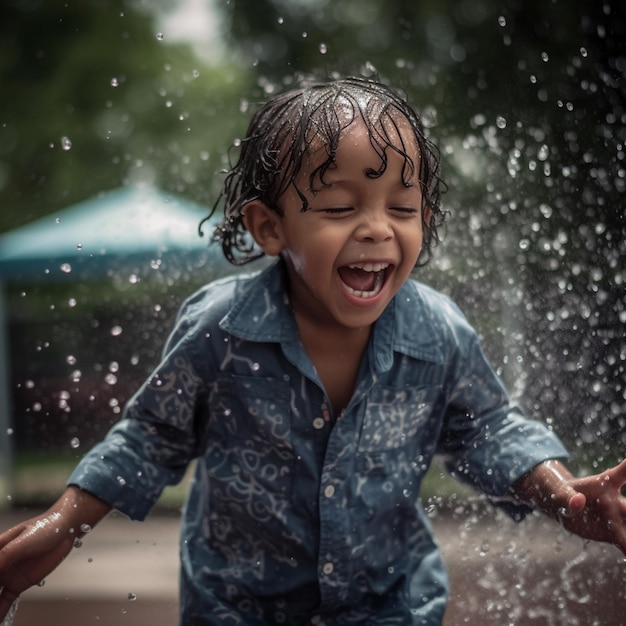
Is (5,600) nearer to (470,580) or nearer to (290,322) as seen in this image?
(290,322)

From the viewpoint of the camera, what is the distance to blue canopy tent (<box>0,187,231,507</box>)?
268 inches

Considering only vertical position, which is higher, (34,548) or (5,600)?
(34,548)

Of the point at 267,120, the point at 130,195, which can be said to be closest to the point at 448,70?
the point at 130,195

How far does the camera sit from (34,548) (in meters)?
2.10

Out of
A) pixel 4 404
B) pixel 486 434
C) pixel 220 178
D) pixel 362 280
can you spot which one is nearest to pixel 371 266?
pixel 362 280

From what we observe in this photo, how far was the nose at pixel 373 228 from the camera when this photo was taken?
2.05 m

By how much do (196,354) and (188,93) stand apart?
980 cm

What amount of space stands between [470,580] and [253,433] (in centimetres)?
166

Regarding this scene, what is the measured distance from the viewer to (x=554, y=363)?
4.78 m

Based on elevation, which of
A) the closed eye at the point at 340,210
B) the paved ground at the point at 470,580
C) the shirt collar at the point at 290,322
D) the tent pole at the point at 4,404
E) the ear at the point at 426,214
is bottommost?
the paved ground at the point at 470,580

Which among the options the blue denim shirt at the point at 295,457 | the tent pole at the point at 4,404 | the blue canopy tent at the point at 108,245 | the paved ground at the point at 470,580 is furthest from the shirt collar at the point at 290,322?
the tent pole at the point at 4,404

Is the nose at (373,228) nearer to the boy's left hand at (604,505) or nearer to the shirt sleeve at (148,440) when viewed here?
the shirt sleeve at (148,440)

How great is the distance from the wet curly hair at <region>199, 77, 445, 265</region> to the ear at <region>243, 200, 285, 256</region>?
0.02 meters

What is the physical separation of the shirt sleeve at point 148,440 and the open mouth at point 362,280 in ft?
1.28
